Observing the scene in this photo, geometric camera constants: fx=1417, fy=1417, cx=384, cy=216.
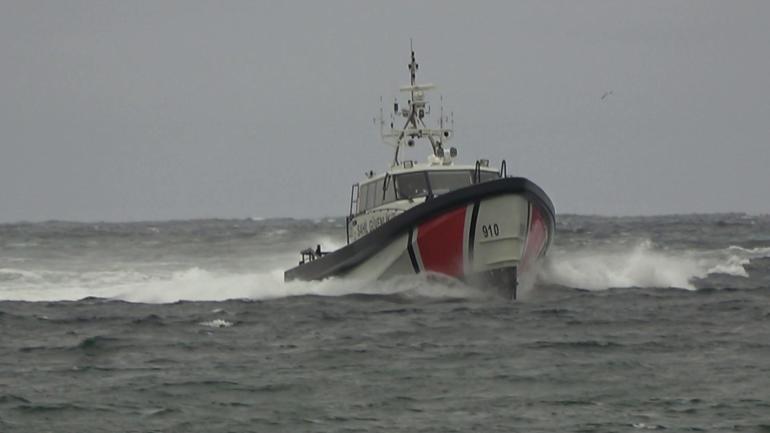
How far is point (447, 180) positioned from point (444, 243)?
1851 mm

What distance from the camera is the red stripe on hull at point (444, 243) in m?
25.4

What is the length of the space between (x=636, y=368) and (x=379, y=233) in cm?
888

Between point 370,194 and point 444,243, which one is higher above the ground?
point 370,194

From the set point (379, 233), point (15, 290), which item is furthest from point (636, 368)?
point (15, 290)

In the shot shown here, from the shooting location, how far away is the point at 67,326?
23641mm

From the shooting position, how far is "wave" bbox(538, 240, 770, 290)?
30.8 meters

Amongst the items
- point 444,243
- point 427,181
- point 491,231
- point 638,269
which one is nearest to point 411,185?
point 427,181

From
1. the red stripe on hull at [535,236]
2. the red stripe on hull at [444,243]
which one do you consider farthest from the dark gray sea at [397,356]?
the red stripe on hull at [535,236]

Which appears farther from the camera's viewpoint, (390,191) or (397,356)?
(390,191)

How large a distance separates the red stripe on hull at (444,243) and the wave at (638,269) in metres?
4.81

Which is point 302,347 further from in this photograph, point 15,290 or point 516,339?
point 15,290

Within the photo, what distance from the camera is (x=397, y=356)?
19141 mm

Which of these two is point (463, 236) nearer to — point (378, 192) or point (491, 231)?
point (491, 231)

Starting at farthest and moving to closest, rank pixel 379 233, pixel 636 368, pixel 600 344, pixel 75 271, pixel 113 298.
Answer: pixel 75 271 < pixel 113 298 < pixel 379 233 < pixel 600 344 < pixel 636 368
